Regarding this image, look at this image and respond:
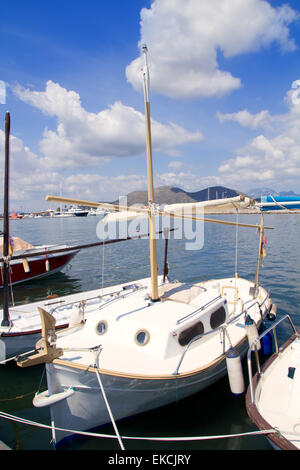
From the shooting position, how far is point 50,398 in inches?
233

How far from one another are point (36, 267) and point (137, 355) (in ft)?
61.0

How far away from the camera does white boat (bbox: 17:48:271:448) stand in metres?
6.11

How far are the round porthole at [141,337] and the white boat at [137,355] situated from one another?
3cm

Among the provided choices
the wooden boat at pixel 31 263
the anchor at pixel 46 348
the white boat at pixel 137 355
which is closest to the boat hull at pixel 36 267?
the wooden boat at pixel 31 263

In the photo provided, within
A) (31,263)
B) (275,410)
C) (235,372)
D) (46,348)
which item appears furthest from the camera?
(31,263)

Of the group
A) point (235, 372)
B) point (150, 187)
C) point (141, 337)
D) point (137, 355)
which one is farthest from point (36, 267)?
point (235, 372)

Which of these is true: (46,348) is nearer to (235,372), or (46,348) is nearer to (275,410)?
(235,372)

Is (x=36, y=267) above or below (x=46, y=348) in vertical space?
below

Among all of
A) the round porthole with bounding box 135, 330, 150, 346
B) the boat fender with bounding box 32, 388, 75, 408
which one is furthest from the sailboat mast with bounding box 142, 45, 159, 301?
the boat fender with bounding box 32, 388, 75, 408

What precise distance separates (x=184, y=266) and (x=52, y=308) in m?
16.9

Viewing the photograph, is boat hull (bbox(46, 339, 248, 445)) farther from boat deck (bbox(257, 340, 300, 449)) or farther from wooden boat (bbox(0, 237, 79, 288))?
wooden boat (bbox(0, 237, 79, 288))

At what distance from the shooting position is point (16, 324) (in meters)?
10.8

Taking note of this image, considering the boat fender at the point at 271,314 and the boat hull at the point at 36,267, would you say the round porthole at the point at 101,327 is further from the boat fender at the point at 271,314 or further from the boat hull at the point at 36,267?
the boat hull at the point at 36,267

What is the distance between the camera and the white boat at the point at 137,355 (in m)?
6.11
